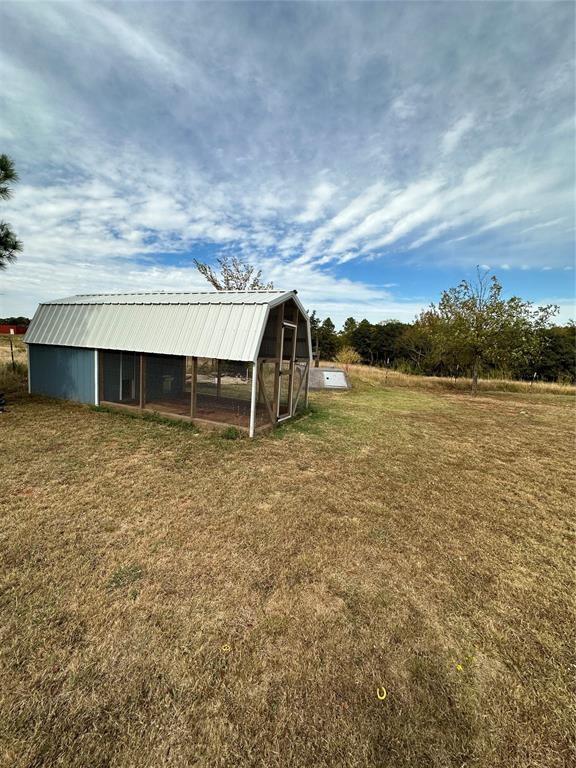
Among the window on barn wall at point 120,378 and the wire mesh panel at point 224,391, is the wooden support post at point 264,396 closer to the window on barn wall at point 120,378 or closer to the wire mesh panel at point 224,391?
the wire mesh panel at point 224,391

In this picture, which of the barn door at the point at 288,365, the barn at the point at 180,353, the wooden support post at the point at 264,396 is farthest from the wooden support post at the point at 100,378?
the barn door at the point at 288,365

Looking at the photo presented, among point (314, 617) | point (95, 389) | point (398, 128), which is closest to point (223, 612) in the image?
point (314, 617)

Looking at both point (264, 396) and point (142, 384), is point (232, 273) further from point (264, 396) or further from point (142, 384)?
point (264, 396)

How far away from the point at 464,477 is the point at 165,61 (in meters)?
12.6

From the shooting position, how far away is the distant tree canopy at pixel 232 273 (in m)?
26.2

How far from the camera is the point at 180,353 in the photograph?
8422 mm

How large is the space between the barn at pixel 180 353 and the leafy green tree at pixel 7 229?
2198mm

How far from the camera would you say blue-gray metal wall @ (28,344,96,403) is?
→ 10.1 metres

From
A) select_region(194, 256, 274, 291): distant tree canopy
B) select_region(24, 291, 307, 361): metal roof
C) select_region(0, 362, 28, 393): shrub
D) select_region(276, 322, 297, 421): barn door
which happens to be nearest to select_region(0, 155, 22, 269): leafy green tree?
select_region(24, 291, 307, 361): metal roof

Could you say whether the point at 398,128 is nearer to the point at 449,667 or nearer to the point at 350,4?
the point at 350,4

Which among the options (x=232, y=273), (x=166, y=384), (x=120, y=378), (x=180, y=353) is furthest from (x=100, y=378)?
(x=232, y=273)

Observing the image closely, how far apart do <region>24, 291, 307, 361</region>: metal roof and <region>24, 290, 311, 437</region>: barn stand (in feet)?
0.10

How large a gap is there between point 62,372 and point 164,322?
450 centimetres

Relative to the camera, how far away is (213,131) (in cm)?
1174
